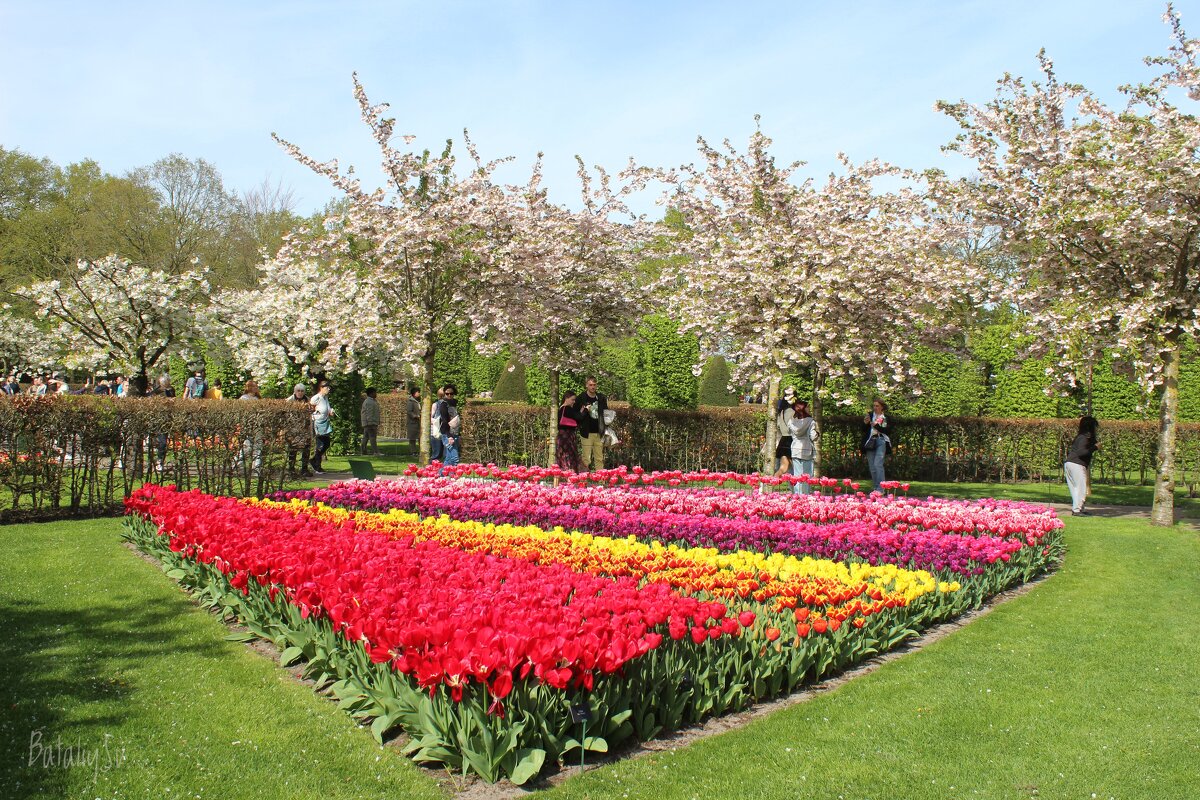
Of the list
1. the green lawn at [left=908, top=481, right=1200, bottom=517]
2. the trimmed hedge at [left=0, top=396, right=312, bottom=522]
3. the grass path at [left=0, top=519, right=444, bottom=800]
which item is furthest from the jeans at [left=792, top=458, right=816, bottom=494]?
the grass path at [left=0, top=519, right=444, bottom=800]

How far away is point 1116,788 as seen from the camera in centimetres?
358

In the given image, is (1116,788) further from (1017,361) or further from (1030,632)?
(1017,361)

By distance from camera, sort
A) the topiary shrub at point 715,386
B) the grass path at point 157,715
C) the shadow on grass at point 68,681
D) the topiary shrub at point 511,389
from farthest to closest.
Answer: the topiary shrub at point 511,389, the topiary shrub at point 715,386, the shadow on grass at point 68,681, the grass path at point 157,715

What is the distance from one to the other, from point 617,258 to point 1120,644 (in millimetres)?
10719

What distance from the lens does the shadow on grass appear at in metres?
3.57

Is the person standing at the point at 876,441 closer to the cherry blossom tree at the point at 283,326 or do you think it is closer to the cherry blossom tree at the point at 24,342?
the cherry blossom tree at the point at 283,326

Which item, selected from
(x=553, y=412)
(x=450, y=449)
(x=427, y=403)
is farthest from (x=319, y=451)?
(x=553, y=412)

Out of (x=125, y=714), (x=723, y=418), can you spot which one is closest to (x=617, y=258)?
(x=723, y=418)

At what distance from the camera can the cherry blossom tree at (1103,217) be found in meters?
9.94

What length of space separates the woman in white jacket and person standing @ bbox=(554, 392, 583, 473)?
3174 mm

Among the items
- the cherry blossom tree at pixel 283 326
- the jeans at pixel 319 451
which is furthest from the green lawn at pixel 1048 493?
the cherry blossom tree at pixel 283 326

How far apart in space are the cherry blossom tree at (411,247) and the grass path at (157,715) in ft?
22.1

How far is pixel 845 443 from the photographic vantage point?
55.2 feet

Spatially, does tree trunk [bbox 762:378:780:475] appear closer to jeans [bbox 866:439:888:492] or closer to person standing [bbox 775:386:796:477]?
person standing [bbox 775:386:796:477]
